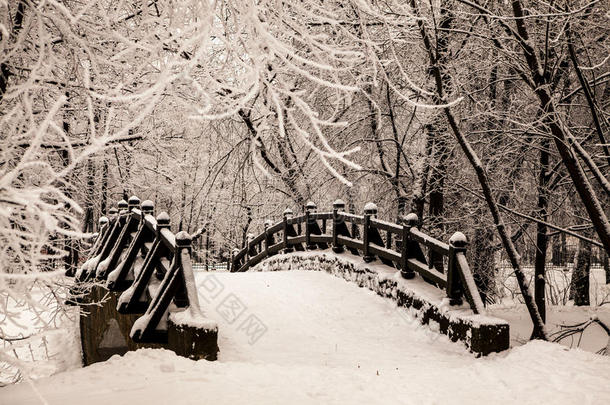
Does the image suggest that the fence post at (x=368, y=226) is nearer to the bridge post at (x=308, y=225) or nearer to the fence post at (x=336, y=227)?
the fence post at (x=336, y=227)

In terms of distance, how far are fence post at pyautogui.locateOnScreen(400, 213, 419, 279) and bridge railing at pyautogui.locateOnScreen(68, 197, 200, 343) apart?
3541 mm

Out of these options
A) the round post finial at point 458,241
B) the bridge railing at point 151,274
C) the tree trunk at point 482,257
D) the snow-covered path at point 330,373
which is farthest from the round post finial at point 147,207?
the tree trunk at point 482,257

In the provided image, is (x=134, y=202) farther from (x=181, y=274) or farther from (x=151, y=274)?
(x=181, y=274)

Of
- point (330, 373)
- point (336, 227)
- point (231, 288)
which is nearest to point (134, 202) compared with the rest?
point (231, 288)

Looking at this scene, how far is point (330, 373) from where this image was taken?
5105 millimetres

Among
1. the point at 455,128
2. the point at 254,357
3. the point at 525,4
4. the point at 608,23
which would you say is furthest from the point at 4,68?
the point at 608,23

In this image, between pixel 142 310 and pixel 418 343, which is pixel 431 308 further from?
pixel 142 310

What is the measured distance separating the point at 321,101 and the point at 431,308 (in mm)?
6944

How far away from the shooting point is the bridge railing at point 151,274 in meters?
6.34

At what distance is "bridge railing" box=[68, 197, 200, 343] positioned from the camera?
20.8ft

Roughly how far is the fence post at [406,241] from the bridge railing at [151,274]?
3541mm

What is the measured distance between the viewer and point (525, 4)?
7797 mm

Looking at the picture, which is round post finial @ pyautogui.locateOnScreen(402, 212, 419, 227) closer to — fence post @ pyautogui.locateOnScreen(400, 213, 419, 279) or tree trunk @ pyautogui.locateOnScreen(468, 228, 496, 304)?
fence post @ pyautogui.locateOnScreen(400, 213, 419, 279)

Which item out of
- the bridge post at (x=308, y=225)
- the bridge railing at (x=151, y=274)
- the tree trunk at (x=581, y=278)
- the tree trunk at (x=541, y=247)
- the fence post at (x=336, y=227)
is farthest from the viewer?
the tree trunk at (x=581, y=278)
